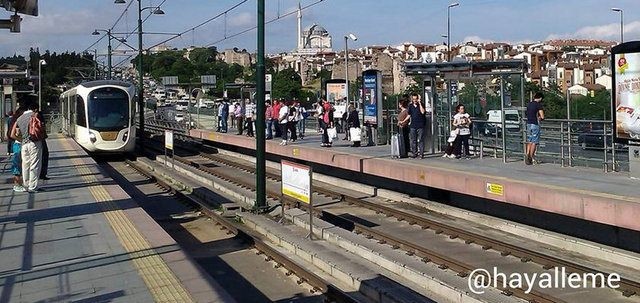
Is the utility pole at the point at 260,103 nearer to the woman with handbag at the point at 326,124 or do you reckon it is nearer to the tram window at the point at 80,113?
the woman with handbag at the point at 326,124

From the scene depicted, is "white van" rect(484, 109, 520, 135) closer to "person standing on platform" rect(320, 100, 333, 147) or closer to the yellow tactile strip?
"person standing on platform" rect(320, 100, 333, 147)

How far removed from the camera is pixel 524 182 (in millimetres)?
14000

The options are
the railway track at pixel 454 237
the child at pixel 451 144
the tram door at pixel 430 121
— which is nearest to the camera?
the railway track at pixel 454 237

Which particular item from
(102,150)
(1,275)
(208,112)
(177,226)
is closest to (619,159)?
(177,226)

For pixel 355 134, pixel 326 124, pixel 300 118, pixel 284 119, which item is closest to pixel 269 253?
pixel 355 134

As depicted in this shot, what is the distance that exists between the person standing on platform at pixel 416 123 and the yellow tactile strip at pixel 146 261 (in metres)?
7.56

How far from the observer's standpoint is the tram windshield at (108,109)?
31156 mm

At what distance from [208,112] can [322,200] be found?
3135 cm

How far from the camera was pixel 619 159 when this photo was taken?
1556 cm

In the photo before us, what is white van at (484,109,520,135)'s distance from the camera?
18672 millimetres

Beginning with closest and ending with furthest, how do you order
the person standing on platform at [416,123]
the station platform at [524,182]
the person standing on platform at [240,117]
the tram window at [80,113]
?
the station platform at [524,182]
the person standing on platform at [416,123]
the tram window at [80,113]
the person standing on platform at [240,117]

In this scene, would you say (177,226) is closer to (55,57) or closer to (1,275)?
(1,275)

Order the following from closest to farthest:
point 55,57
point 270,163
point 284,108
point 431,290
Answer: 1. point 431,290
2. point 284,108
3. point 270,163
4. point 55,57

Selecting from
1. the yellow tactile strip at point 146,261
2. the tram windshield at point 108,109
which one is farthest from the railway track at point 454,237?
the tram windshield at point 108,109
